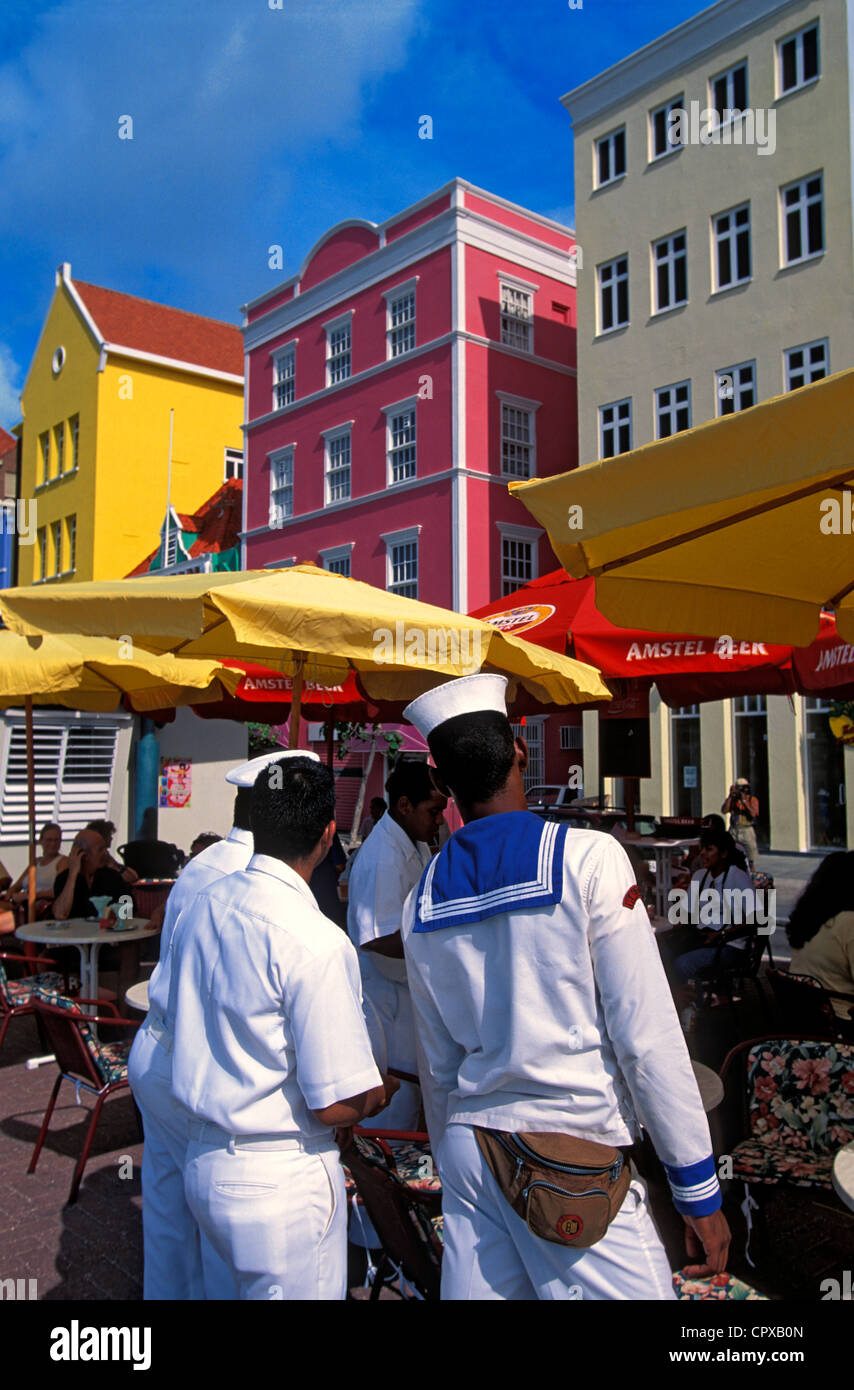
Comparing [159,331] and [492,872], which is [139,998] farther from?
[159,331]

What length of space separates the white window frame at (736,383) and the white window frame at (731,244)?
182 centimetres

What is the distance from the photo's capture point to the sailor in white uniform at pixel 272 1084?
7.77 feet

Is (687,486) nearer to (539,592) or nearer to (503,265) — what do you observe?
(539,592)

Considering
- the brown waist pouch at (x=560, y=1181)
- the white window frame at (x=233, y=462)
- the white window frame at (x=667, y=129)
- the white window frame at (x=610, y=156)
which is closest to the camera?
the brown waist pouch at (x=560, y=1181)

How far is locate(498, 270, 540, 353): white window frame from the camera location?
87.6 feet

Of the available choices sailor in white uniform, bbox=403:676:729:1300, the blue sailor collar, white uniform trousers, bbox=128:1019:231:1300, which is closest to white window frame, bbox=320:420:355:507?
white uniform trousers, bbox=128:1019:231:1300

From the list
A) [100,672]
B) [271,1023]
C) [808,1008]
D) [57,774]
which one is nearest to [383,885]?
[271,1023]

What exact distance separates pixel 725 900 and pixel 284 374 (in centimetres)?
2832

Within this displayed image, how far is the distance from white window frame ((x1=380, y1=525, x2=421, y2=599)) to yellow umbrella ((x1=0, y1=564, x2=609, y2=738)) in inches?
808

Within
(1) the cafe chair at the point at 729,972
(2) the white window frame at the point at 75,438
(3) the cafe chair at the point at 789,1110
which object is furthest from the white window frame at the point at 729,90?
(2) the white window frame at the point at 75,438

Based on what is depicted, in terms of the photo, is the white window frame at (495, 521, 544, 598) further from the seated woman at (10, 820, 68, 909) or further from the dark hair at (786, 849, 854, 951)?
the dark hair at (786, 849, 854, 951)

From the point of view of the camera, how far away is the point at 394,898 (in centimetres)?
410

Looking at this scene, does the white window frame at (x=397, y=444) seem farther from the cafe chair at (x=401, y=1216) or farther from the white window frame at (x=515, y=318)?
the cafe chair at (x=401, y=1216)

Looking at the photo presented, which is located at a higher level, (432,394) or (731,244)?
(731,244)
